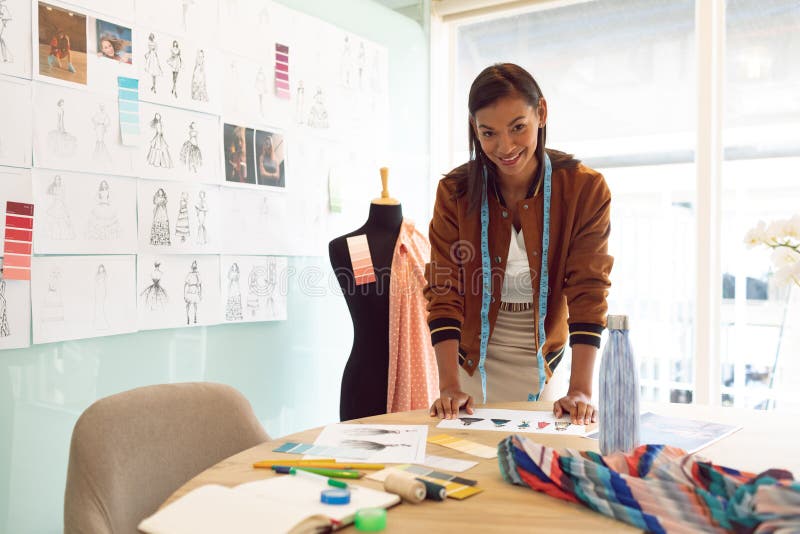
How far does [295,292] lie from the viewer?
2.79 m

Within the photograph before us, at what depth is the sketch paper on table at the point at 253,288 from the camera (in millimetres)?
2475

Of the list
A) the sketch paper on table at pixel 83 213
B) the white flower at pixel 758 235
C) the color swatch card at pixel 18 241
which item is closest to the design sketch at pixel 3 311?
the color swatch card at pixel 18 241

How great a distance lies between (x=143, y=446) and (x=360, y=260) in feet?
4.02

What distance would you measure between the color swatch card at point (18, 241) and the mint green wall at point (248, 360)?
212mm

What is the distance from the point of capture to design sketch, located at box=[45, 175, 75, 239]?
75.5 inches

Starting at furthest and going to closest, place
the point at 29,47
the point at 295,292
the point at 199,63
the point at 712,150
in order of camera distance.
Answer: the point at 712,150, the point at 295,292, the point at 199,63, the point at 29,47

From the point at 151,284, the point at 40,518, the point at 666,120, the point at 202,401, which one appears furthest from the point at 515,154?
the point at 666,120

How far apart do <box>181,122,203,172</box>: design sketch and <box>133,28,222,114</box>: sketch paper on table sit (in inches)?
3.4

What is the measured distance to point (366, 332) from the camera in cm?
255

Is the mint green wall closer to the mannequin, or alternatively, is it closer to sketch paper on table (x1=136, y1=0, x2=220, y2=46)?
the mannequin

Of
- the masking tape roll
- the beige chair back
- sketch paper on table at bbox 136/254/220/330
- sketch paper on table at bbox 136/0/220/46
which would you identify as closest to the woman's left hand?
the masking tape roll

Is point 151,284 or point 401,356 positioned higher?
point 151,284

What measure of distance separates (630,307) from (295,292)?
63.0 inches

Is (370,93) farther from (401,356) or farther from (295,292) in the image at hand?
Result: (401,356)
